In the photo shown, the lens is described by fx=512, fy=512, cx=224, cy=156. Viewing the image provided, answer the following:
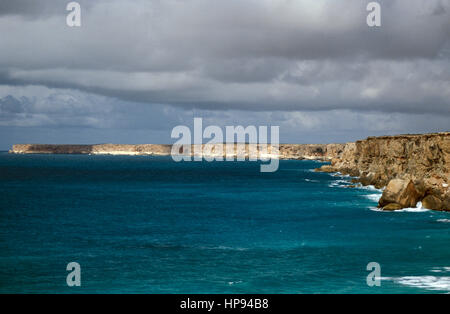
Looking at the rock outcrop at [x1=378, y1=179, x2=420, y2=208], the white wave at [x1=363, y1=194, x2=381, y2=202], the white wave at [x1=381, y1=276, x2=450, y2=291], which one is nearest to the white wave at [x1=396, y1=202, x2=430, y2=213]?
the rock outcrop at [x1=378, y1=179, x2=420, y2=208]

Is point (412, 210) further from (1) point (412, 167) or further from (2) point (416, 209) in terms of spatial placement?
(1) point (412, 167)

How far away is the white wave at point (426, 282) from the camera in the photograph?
28766 millimetres

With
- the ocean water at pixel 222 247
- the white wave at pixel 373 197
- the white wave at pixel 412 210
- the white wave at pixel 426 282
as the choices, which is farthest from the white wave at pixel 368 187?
the white wave at pixel 426 282

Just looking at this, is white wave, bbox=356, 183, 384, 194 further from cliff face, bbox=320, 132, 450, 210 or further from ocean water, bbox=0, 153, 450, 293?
ocean water, bbox=0, 153, 450, 293

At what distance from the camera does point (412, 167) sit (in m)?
84.8

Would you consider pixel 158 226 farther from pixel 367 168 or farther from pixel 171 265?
pixel 367 168

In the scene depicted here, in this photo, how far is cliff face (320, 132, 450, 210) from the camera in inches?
2482

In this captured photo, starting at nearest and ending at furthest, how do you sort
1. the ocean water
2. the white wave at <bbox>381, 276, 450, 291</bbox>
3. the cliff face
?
the white wave at <bbox>381, 276, 450, 291</bbox> → the ocean water → the cliff face

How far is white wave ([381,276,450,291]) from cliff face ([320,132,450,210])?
32833mm

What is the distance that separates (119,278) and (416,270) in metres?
18.9

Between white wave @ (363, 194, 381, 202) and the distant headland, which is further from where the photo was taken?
white wave @ (363, 194, 381, 202)

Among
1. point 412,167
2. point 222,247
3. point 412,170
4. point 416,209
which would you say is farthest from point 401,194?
point 222,247
